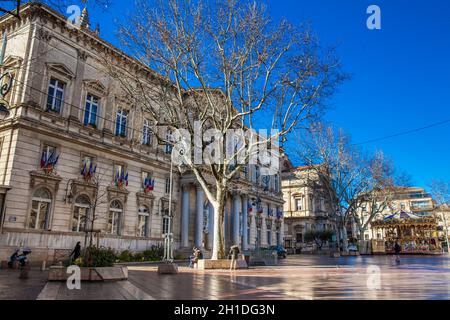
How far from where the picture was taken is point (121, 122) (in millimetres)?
30516

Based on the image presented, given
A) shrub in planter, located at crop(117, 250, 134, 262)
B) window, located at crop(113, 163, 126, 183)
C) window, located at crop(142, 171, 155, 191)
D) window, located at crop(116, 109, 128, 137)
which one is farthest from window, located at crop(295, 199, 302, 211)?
shrub in planter, located at crop(117, 250, 134, 262)

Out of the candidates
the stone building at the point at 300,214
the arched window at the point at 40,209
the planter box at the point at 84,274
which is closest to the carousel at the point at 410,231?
the stone building at the point at 300,214

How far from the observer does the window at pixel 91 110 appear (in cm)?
2725

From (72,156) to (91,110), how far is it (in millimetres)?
4676

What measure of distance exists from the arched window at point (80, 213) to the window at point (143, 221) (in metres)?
5.43

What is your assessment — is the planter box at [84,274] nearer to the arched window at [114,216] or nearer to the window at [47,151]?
the window at [47,151]

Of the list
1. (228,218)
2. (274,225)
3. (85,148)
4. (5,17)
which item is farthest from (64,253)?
(274,225)

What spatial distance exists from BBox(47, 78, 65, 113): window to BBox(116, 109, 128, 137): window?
5.38m

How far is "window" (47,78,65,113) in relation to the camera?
24391 millimetres

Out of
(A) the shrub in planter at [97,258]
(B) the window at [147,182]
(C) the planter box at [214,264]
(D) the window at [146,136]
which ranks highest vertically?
(D) the window at [146,136]

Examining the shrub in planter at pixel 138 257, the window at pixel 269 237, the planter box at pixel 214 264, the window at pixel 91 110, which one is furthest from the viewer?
the window at pixel 269 237

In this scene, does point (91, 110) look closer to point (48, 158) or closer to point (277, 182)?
point (48, 158)

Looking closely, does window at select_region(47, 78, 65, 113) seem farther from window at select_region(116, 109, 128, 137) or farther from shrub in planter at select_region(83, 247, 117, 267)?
shrub in planter at select_region(83, 247, 117, 267)
